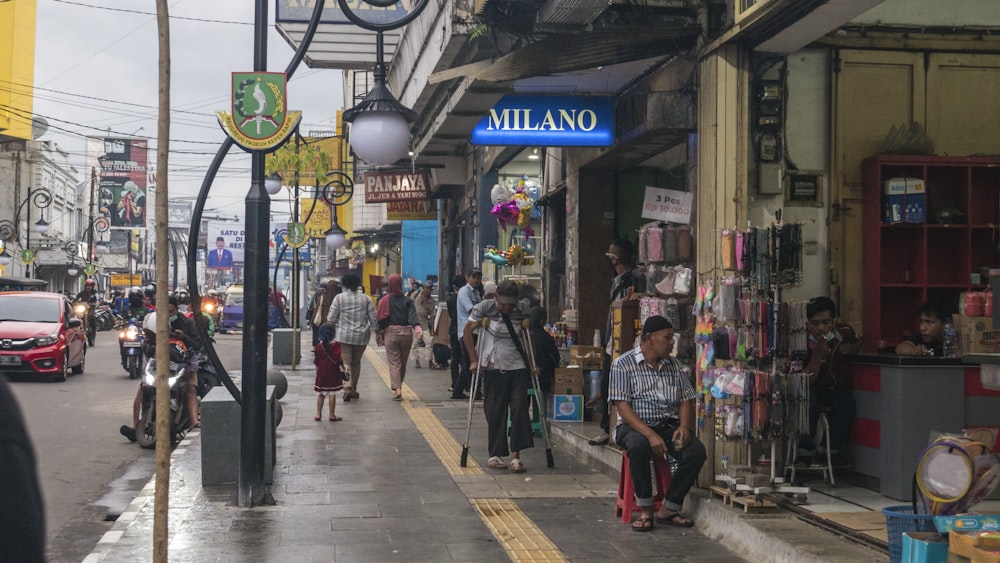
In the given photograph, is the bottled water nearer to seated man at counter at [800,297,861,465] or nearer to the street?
seated man at counter at [800,297,861,465]

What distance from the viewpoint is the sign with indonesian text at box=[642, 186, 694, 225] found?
376 inches

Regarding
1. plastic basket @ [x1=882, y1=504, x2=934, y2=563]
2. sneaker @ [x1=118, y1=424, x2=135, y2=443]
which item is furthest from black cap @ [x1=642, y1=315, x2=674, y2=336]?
sneaker @ [x1=118, y1=424, x2=135, y2=443]

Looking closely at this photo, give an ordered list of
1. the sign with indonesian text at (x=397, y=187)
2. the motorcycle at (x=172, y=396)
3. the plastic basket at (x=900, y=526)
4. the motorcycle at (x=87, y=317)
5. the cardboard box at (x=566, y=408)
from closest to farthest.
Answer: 1. the plastic basket at (x=900, y=526)
2. the motorcycle at (x=172, y=396)
3. the cardboard box at (x=566, y=408)
4. the sign with indonesian text at (x=397, y=187)
5. the motorcycle at (x=87, y=317)

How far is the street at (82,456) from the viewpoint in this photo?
8.66 m

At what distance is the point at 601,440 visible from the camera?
10.9 metres

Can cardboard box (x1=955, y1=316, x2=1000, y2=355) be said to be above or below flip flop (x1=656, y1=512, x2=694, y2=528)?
above

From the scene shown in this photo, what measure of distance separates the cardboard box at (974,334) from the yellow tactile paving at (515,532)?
11.2 ft

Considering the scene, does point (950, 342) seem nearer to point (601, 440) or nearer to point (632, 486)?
point (632, 486)

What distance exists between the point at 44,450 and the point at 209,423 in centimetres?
405

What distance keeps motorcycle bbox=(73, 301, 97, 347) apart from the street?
10210 millimetres

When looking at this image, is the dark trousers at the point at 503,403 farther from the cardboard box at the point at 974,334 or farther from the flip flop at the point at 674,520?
the cardboard box at the point at 974,334

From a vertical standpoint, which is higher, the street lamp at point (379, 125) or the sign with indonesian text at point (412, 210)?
the sign with indonesian text at point (412, 210)

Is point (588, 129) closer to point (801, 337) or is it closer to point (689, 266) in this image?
point (689, 266)

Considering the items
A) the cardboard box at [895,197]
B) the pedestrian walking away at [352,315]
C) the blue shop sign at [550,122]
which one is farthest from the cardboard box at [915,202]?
the pedestrian walking away at [352,315]
